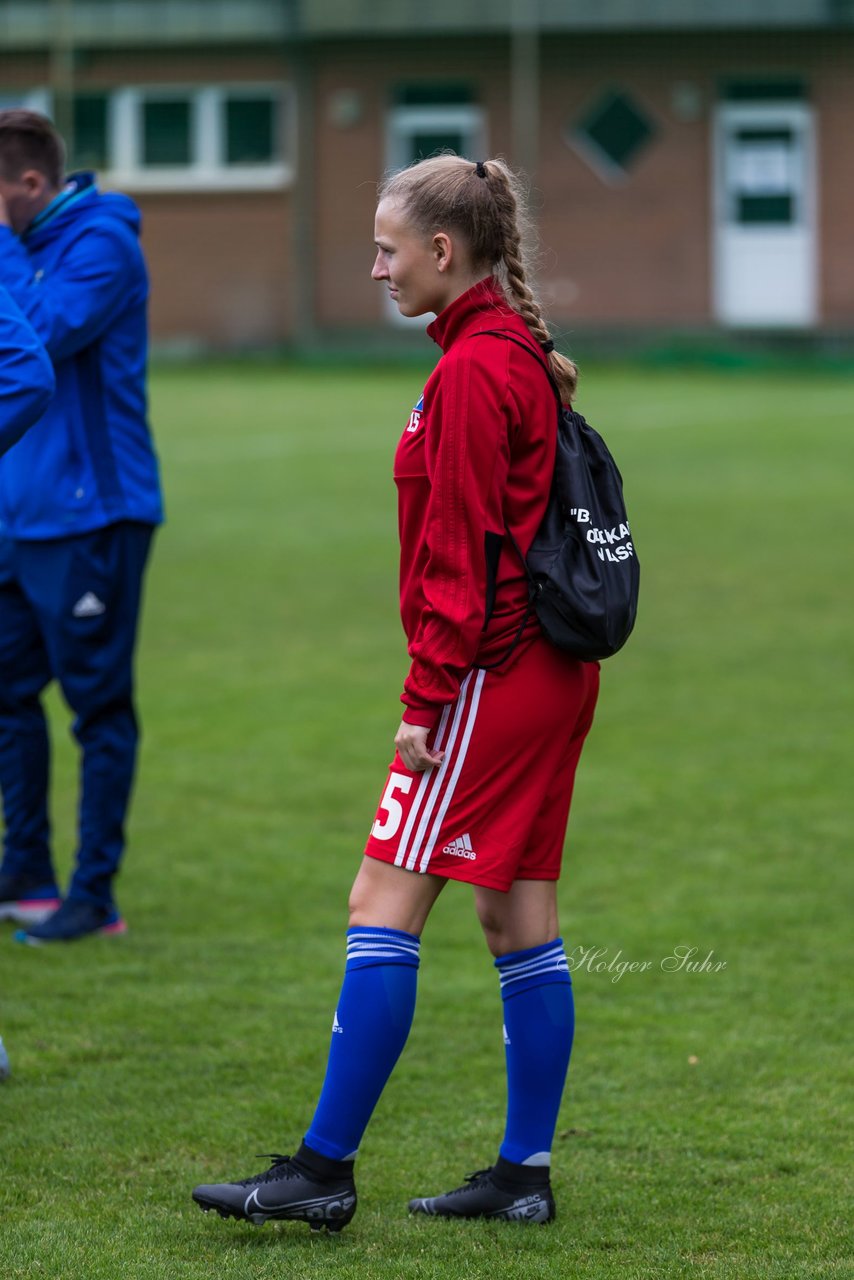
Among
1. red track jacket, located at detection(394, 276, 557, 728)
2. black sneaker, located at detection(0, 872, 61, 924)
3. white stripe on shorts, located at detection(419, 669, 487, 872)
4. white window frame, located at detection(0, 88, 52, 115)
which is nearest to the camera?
red track jacket, located at detection(394, 276, 557, 728)

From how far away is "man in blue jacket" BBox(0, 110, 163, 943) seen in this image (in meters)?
5.25

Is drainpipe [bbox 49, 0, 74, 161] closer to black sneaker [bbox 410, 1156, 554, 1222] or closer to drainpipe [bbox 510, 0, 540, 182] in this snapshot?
drainpipe [bbox 510, 0, 540, 182]

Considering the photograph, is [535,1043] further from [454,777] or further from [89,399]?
[89,399]

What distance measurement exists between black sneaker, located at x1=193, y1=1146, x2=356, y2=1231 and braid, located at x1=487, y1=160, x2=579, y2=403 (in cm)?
147

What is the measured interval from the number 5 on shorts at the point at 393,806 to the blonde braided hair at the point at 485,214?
0.76 m

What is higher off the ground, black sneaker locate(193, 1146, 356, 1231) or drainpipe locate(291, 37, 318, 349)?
drainpipe locate(291, 37, 318, 349)

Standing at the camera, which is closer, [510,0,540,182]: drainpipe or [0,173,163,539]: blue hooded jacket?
[0,173,163,539]: blue hooded jacket

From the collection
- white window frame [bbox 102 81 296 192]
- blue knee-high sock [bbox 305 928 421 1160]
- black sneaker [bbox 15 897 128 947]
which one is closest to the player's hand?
blue knee-high sock [bbox 305 928 421 1160]

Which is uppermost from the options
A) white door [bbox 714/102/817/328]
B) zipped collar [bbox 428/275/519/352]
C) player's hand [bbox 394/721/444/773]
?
white door [bbox 714/102/817/328]

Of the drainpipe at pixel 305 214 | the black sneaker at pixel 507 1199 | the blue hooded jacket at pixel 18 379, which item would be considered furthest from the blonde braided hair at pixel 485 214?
the drainpipe at pixel 305 214

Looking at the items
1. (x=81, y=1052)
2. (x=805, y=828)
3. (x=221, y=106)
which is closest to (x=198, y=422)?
(x=221, y=106)

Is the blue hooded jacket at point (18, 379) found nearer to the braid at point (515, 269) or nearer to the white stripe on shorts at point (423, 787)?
the braid at point (515, 269)

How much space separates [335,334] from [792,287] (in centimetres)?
810

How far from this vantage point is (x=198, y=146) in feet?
117
